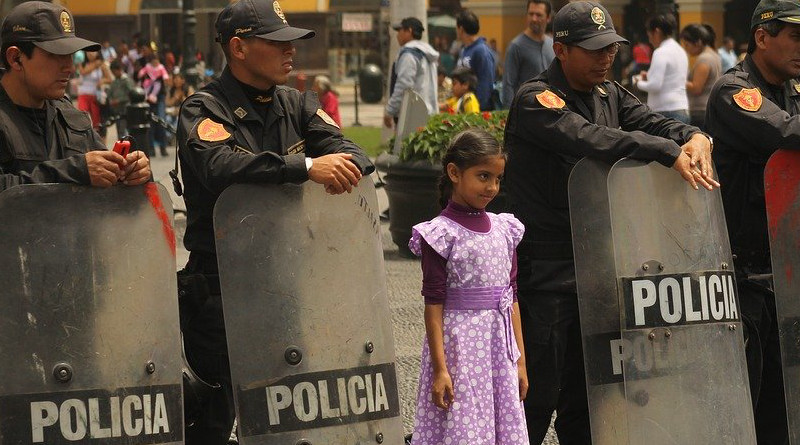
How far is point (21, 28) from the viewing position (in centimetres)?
407

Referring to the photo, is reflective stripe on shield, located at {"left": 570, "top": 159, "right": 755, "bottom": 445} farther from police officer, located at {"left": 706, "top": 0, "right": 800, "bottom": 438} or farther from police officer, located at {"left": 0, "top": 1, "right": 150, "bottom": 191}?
police officer, located at {"left": 0, "top": 1, "right": 150, "bottom": 191}

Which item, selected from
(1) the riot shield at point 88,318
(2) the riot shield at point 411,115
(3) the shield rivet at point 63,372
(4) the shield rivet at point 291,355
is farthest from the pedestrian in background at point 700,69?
(3) the shield rivet at point 63,372

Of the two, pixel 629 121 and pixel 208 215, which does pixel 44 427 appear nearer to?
pixel 208 215

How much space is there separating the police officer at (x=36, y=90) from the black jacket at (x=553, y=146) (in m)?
1.41

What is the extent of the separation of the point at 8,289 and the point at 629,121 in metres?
2.30

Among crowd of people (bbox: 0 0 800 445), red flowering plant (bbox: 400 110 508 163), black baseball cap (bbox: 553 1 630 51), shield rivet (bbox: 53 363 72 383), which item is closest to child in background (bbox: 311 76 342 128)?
red flowering plant (bbox: 400 110 508 163)

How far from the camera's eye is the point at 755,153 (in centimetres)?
493

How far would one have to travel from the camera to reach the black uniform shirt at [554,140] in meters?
4.56

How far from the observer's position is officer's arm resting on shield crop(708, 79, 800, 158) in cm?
471

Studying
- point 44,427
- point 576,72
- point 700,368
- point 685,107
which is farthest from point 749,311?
point 685,107

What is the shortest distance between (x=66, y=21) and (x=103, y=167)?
0.59 m

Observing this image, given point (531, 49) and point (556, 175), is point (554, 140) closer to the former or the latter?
point (556, 175)

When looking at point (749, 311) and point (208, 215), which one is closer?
point (208, 215)

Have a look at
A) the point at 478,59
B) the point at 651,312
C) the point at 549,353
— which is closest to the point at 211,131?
the point at 549,353
